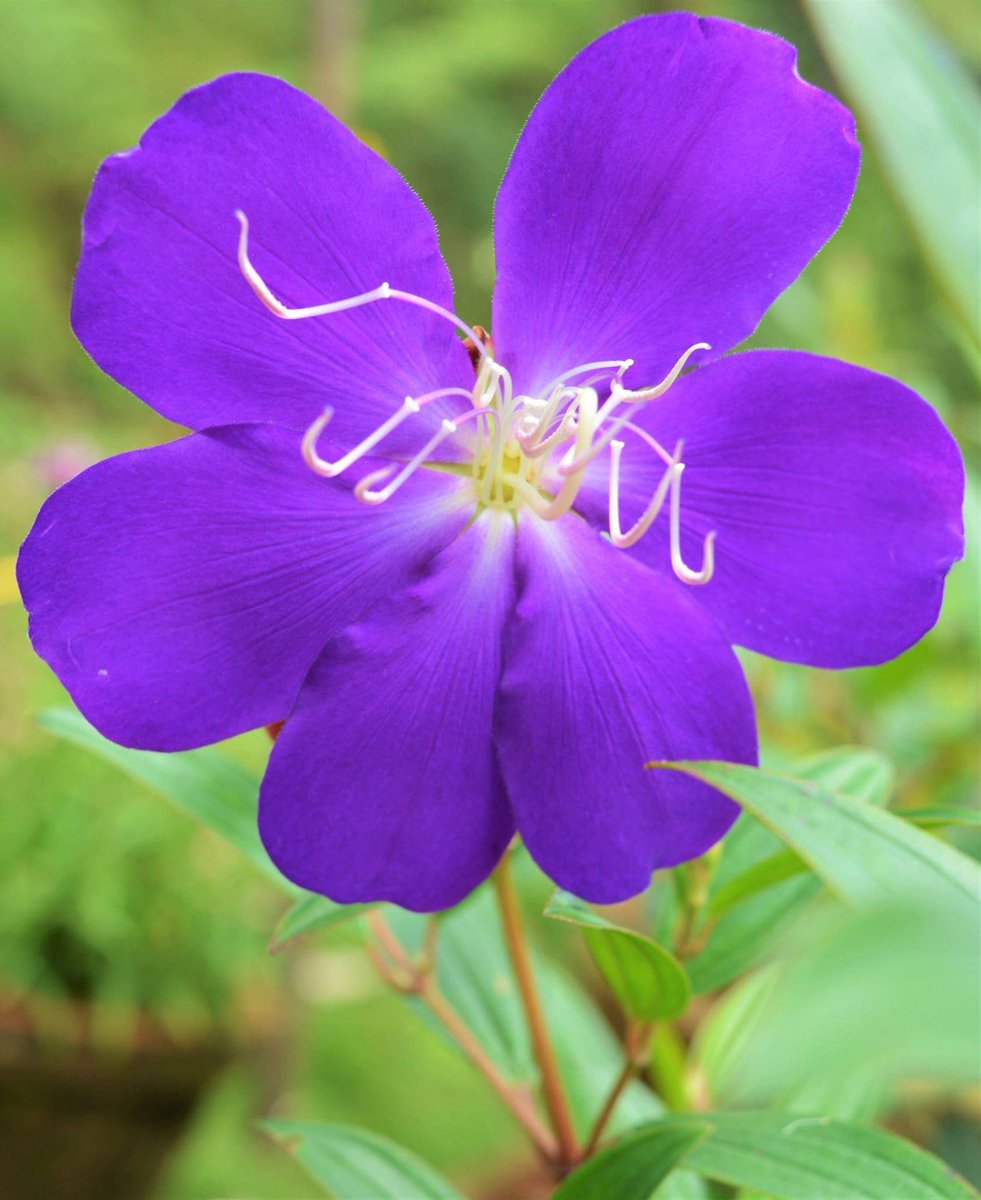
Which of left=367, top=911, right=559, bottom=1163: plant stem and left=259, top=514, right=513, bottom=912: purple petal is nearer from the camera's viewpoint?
left=259, top=514, right=513, bottom=912: purple petal

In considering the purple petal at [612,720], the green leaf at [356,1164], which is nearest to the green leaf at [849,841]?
the purple petal at [612,720]

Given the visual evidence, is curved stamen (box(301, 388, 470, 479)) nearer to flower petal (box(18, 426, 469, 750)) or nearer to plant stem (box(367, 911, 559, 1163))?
flower petal (box(18, 426, 469, 750))

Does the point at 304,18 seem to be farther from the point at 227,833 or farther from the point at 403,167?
the point at 227,833

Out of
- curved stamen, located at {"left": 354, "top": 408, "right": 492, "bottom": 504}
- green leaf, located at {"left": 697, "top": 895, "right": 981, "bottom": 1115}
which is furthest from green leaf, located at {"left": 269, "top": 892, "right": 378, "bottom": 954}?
green leaf, located at {"left": 697, "top": 895, "right": 981, "bottom": 1115}

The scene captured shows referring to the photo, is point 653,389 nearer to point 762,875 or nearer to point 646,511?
point 646,511

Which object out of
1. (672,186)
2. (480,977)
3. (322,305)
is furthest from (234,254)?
(480,977)
